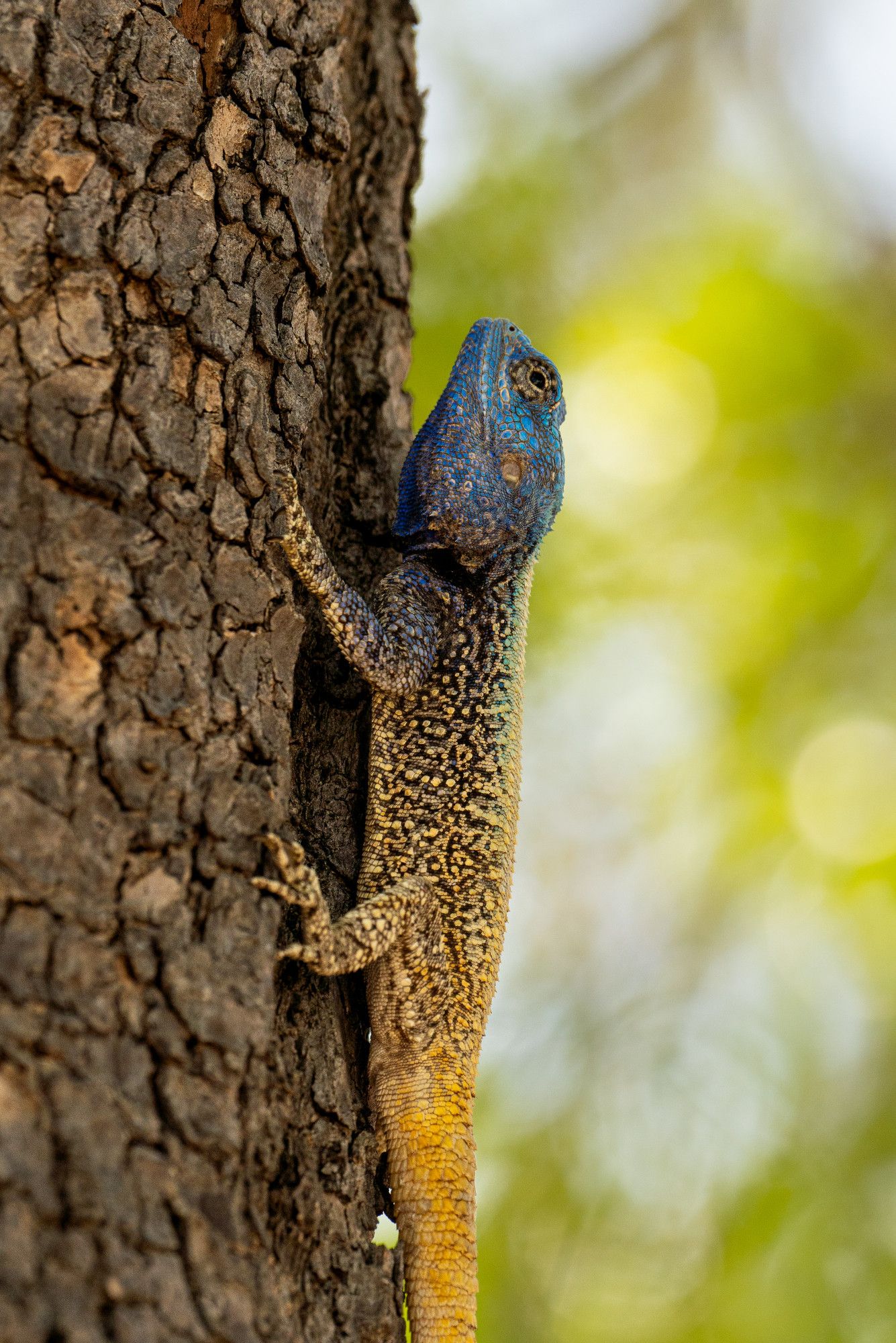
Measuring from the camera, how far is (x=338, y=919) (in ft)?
10.5

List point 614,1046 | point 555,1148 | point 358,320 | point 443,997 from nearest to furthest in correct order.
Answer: point 443,997
point 358,320
point 555,1148
point 614,1046

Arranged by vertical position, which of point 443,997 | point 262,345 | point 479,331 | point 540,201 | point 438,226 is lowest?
point 443,997

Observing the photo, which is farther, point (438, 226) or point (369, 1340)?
point (438, 226)

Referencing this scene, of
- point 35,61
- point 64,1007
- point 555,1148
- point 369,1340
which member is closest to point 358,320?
point 35,61

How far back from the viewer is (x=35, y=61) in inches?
106

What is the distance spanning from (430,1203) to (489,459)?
2325 mm

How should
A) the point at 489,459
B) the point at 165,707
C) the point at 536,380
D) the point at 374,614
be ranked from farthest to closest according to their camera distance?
the point at 536,380 → the point at 489,459 → the point at 374,614 → the point at 165,707

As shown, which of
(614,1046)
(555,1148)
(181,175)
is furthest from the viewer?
(614,1046)

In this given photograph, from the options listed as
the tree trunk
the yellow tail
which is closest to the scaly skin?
the yellow tail

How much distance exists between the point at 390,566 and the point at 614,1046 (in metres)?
4.86

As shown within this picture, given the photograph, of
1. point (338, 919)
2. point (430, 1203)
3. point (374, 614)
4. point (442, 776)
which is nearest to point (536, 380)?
point (374, 614)

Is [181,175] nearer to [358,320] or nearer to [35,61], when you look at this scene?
[35,61]

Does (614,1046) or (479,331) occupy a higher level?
(479,331)

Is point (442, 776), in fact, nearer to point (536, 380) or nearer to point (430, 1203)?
point (430, 1203)
